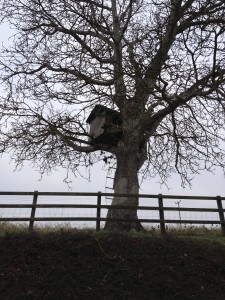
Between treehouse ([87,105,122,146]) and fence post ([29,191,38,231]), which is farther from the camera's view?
treehouse ([87,105,122,146])

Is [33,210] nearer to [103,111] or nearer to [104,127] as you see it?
[104,127]

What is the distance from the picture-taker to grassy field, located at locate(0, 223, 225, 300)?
5891 mm

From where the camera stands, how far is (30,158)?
37.9 feet

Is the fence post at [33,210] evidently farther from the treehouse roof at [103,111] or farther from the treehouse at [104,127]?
the treehouse roof at [103,111]

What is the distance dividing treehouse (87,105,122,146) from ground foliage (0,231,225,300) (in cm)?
405

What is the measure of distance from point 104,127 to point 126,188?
6.69ft

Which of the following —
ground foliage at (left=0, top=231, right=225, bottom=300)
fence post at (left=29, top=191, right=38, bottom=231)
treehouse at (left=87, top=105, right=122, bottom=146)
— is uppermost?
treehouse at (left=87, top=105, right=122, bottom=146)

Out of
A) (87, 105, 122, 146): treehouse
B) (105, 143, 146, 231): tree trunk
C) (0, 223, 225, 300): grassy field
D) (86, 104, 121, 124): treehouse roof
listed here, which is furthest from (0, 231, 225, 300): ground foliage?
(86, 104, 121, 124): treehouse roof

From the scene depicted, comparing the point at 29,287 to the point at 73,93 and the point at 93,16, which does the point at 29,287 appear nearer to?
the point at 73,93

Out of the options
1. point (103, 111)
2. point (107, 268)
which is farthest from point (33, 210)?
point (107, 268)

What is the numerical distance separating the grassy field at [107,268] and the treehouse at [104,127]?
4.06 metres

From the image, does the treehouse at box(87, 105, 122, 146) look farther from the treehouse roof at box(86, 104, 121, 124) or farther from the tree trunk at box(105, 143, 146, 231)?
the tree trunk at box(105, 143, 146, 231)

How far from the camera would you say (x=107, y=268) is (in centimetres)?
657

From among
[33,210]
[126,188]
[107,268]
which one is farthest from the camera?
[126,188]
